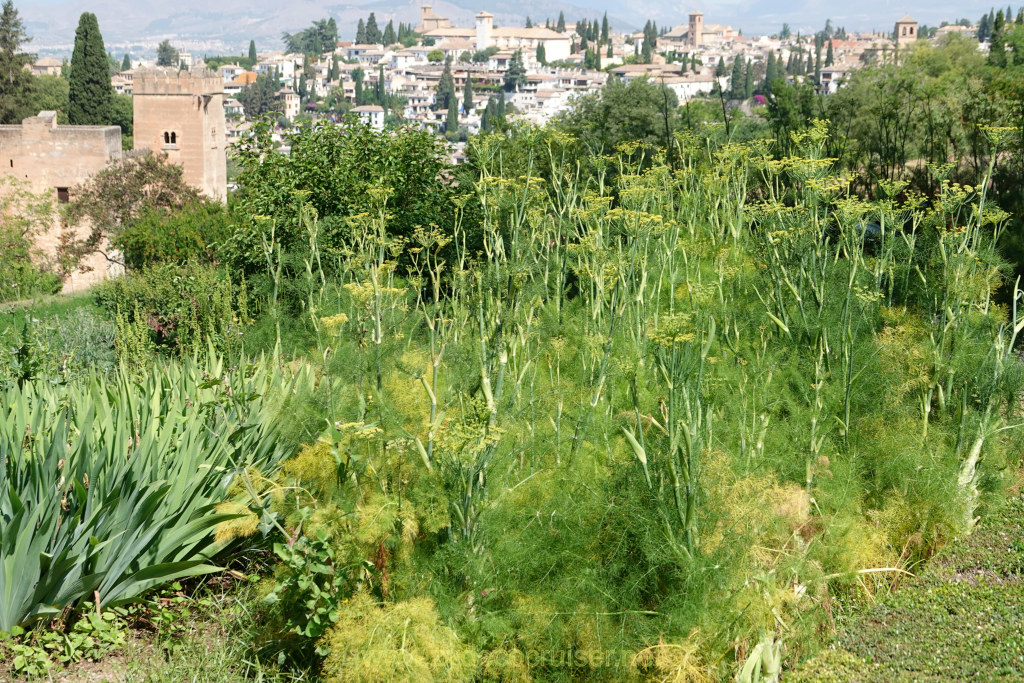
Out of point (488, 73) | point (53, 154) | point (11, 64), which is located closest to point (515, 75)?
point (488, 73)

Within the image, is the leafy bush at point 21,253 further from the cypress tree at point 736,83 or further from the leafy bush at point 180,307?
the cypress tree at point 736,83

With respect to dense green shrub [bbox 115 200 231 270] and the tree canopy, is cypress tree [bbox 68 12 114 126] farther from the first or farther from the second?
the tree canopy

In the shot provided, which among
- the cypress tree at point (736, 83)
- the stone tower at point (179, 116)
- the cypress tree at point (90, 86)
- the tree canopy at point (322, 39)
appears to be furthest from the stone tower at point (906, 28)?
the stone tower at point (179, 116)

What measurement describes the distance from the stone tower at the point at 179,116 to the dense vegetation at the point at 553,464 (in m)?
24.2

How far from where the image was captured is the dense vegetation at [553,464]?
3.23 m

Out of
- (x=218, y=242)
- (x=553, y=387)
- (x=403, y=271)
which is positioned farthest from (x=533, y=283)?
(x=218, y=242)

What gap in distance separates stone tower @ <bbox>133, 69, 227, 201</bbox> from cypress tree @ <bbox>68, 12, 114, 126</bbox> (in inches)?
278

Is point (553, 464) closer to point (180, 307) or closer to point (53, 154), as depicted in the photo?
point (180, 307)

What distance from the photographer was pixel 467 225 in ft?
24.7

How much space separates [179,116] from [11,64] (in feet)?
28.5

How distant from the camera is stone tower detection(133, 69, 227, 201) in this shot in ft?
94.2

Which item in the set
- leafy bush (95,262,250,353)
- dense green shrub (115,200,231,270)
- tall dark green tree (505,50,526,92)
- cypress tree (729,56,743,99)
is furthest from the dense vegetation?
tall dark green tree (505,50,526,92)

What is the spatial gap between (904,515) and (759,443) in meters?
0.77

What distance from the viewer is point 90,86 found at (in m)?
35.9
